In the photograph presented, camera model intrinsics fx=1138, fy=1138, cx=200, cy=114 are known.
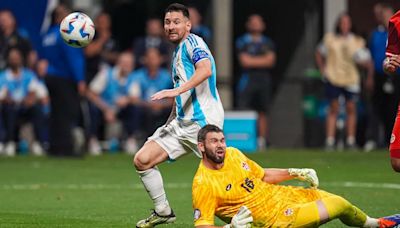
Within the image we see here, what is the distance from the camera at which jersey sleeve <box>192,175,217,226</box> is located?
963cm

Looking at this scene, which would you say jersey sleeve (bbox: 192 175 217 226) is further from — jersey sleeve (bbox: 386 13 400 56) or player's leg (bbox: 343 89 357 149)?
player's leg (bbox: 343 89 357 149)

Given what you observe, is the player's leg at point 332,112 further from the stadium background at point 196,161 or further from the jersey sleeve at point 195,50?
the jersey sleeve at point 195,50

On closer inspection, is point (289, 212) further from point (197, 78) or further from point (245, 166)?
point (197, 78)

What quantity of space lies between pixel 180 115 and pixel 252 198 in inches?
71.6

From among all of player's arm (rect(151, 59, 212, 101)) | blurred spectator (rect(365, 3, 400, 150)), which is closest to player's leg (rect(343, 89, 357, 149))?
blurred spectator (rect(365, 3, 400, 150))

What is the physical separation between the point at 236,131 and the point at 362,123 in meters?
3.30

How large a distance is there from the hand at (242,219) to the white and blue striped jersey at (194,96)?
2.15m

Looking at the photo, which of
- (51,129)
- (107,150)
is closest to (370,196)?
(51,129)

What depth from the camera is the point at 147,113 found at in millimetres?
23594

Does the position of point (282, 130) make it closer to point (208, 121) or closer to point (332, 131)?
point (332, 131)

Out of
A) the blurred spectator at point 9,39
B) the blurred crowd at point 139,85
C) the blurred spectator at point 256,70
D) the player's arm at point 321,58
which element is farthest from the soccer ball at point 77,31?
the player's arm at point 321,58

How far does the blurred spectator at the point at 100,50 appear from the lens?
23.3 meters

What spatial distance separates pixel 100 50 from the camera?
23594 mm

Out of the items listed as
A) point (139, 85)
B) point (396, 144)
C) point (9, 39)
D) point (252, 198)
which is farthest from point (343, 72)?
point (252, 198)
